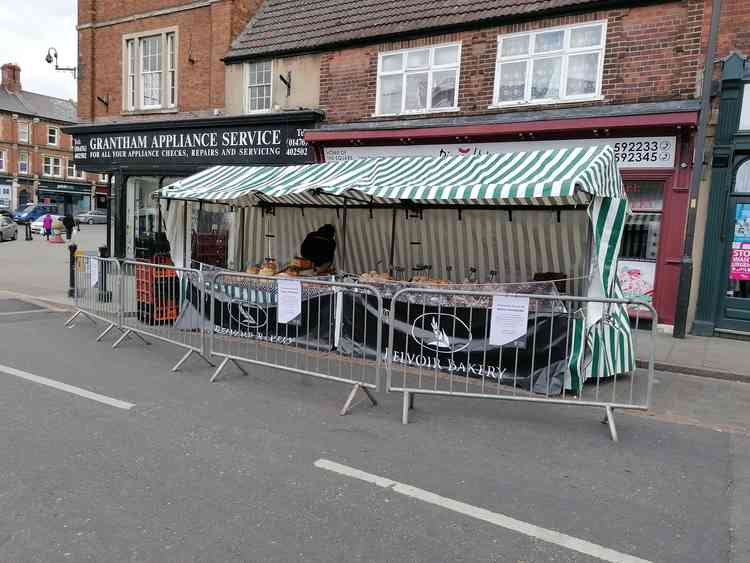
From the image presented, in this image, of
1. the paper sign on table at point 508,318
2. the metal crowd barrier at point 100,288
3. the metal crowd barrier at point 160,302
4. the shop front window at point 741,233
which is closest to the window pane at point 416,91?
the shop front window at point 741,233

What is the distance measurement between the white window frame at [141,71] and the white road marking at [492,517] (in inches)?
551

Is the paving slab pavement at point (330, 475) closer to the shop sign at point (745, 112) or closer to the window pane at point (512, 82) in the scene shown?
the shop sign at point (745, 112)

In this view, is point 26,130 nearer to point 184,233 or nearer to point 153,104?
point 153,104

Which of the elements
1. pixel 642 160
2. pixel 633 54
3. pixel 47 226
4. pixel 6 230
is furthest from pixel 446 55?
pixel 47 226

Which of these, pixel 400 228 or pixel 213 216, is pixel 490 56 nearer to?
pixel 400 228

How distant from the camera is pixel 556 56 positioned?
1067 centimetres

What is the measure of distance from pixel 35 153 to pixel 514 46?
52152 mm

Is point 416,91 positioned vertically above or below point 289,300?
above

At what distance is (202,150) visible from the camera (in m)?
14.9

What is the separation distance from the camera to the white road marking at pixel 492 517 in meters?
3.23

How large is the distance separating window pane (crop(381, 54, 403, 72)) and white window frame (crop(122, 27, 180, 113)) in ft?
20.4

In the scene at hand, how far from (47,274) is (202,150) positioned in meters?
5.76

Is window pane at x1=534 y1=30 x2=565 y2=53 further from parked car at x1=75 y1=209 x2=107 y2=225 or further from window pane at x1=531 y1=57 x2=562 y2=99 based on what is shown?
parked car at x1=75 y1=209 x2=107 y2=225

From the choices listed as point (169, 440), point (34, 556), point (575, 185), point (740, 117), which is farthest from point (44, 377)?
point (740, 117)
